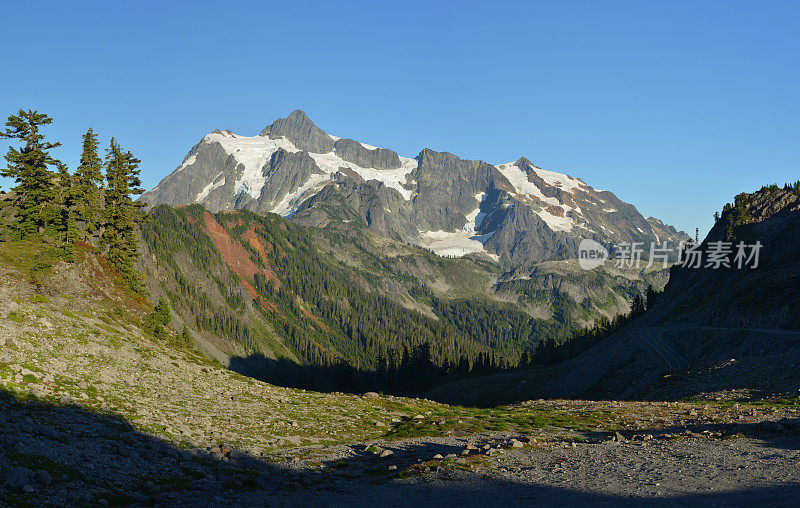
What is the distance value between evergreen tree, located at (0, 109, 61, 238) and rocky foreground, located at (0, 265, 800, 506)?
2460cm

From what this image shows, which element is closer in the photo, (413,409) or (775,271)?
(413,409)

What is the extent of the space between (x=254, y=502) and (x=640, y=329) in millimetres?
135809

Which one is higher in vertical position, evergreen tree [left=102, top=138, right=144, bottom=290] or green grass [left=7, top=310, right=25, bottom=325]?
evergreen tree [left=102, top=138, right=144, bottom=290]

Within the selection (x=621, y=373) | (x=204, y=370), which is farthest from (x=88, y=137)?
(x=621, y=373)

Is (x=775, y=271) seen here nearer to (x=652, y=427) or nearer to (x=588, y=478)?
(x=652, y=427)

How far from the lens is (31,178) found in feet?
222

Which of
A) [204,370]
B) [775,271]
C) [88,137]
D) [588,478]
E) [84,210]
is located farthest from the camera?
[775,271]

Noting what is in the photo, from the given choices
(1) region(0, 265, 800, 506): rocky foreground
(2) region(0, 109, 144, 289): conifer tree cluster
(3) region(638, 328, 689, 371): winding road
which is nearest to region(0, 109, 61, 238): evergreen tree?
(2) region(0, 109, 144, 289): conifer tree cluster

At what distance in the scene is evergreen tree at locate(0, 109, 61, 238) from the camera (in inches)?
2635

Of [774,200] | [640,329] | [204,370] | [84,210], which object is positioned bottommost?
[204,370]

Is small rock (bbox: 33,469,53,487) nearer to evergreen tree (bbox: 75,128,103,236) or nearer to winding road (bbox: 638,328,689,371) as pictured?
evergreen tree (bbox: 75,128,103,236)

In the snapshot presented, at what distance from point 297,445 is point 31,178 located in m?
61.3

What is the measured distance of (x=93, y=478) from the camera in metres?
17.7

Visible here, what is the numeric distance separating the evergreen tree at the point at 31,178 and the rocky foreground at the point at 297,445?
969 inches
